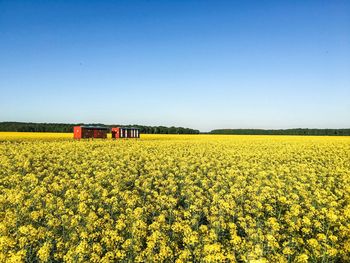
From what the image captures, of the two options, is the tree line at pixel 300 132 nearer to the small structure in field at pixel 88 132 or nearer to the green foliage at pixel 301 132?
the green foliage at pixel 301 132

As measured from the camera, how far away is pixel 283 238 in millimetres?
7918

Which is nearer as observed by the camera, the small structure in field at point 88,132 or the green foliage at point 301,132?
the small structure in field at point 88,132

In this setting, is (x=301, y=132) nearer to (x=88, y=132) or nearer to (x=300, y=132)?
(x=300, y=132)

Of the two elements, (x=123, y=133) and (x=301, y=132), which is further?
(x=301, y=132)

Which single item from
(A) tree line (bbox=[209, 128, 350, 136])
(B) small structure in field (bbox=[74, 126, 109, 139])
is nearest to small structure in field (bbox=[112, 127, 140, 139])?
(B) small structure in field (bbox=[74, 126, 109, 139])

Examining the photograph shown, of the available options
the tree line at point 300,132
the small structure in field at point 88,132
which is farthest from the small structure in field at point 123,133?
the tree line at point 300,132

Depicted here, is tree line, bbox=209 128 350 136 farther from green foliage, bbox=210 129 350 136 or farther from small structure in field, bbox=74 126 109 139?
small structure in field, bbox=74 126 109 139

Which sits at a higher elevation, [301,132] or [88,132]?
[301,132]

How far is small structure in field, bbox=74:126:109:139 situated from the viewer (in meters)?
46.4

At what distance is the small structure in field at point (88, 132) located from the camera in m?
46.4

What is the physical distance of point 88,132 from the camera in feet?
157

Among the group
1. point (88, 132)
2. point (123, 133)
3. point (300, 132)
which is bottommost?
point (123, 133)

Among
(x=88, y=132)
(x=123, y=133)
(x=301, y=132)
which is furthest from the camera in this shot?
(x=301, y=132)

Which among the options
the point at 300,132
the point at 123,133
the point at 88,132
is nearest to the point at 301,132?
the point at 300,132
